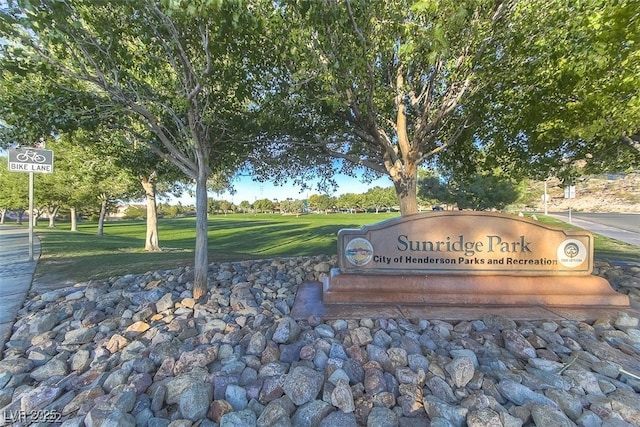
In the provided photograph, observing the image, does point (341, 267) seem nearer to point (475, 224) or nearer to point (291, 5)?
point (475, 224)

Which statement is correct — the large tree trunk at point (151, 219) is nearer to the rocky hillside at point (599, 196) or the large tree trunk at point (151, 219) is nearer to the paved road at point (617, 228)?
the paved road at point (617, 228)

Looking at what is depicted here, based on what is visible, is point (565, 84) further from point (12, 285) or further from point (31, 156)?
point (12, 285)

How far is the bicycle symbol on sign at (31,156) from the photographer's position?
6.45m

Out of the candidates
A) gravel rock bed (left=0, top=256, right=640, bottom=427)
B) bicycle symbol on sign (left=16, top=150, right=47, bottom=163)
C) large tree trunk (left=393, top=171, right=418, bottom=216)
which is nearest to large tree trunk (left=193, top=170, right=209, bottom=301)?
gravel rock bed (left=0, top=256, right=640, bottom=427)

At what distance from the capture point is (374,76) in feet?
18.9

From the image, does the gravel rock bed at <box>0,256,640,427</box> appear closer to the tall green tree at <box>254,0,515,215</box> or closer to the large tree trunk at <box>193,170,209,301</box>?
the large tree trunk at <box>193,170,209,301</box>

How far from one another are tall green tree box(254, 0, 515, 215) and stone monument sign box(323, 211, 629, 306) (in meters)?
2.16

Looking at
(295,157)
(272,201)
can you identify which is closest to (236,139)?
(295,157)

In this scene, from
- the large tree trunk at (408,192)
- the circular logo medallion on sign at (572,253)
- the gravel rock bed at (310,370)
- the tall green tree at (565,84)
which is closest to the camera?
the gravel rock bed at (310,370)

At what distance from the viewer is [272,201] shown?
108m

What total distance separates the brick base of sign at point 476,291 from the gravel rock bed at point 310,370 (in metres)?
0.44

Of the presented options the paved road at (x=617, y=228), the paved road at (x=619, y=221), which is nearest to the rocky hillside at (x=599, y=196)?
the paved road at (x=619, y=221)

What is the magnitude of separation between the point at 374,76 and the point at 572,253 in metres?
4.20

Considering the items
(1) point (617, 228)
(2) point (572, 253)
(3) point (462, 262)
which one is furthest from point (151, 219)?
(1) point (617, 228)
